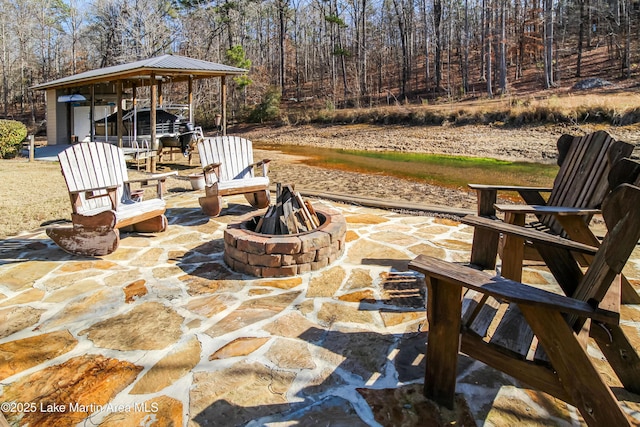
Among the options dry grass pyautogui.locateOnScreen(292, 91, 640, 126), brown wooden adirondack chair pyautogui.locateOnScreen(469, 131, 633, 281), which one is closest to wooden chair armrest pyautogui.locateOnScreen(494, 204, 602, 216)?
brown wooden adirondack chair pyautogui.locateOnScreen(469, 131, 633, 281)

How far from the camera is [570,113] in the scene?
14242mm

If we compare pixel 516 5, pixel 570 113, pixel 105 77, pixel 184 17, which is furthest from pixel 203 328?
pixel 516 5

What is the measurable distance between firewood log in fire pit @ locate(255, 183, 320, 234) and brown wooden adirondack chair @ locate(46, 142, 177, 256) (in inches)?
46.2

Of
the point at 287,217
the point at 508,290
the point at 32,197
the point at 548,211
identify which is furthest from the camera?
the point at 32,197

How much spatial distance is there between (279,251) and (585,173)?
7.02ft

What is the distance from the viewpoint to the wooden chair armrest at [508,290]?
1.33 meters

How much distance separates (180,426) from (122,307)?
49.7 inches

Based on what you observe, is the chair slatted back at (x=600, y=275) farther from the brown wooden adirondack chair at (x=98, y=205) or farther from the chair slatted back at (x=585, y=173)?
the brown wooden adirondack chair at (x=98, y=205)

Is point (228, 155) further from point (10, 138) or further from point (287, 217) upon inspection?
point (10, 138)

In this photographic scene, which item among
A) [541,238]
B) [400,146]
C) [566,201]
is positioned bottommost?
[541,238]

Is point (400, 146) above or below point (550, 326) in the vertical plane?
above

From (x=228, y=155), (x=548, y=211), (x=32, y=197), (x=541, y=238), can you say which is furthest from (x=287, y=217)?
(x=32, y=197)

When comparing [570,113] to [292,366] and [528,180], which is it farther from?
[292,366]

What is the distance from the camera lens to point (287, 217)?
11.1 ft
